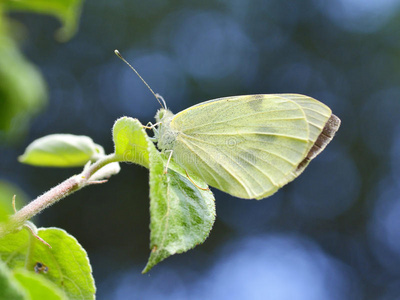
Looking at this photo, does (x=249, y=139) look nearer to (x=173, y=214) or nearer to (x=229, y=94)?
(x=173, y=214)

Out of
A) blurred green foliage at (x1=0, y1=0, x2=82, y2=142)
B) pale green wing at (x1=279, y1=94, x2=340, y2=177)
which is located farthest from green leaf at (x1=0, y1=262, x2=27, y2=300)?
pale green wing at (x1=279, y1=94, x2=340, y2=177)

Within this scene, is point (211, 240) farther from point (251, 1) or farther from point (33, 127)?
point (251, 1)

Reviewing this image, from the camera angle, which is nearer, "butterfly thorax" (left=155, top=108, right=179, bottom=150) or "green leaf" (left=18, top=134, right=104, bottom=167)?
"green leaf" (left=18, top=134, right=104, bottom=167)

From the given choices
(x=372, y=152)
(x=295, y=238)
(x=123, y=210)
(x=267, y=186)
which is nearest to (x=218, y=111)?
(x=267, y=186)

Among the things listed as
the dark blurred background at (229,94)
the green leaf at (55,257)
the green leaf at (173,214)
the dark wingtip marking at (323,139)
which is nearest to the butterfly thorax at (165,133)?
the green leaf at (173,214)

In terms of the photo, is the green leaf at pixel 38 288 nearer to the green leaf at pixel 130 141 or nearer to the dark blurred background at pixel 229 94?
the green leaf at pixel 130 141

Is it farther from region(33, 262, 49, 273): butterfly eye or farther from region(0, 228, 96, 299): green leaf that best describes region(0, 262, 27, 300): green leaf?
region(33, 262, 49, 273): butterfly eye

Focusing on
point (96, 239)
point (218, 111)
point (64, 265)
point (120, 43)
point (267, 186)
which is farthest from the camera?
point (120, 43)
